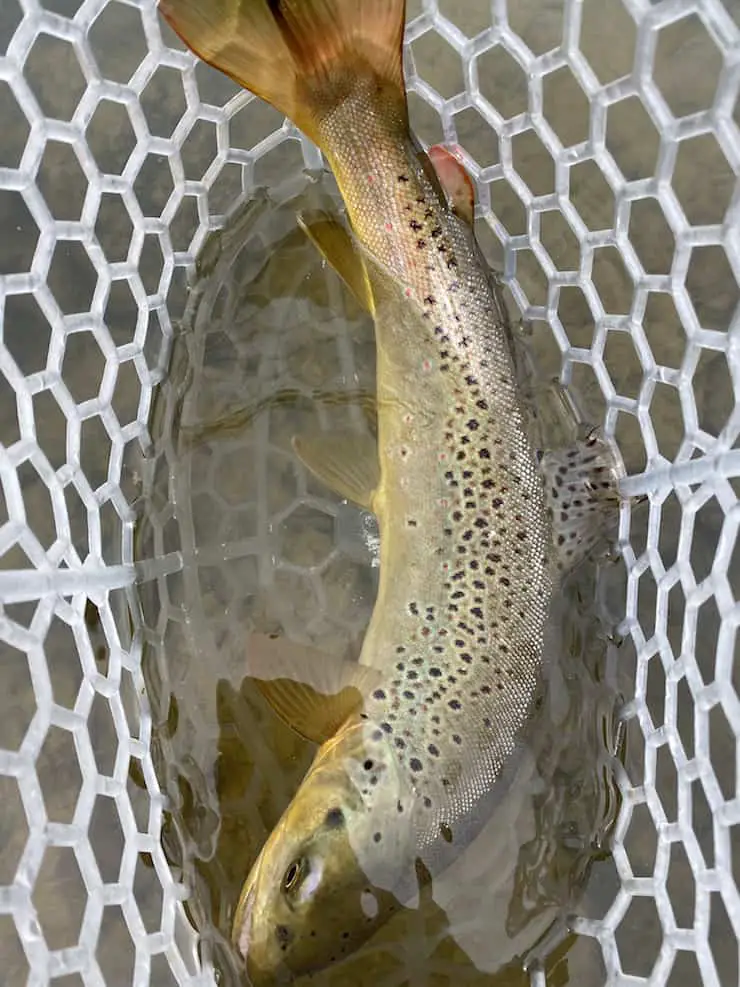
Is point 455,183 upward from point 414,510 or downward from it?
upward

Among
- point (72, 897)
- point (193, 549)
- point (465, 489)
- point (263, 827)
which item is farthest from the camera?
point (193, 549)

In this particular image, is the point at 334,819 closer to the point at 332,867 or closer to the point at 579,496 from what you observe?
the point at 332,867

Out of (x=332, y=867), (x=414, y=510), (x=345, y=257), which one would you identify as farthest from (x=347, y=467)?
(x=332, y=867)

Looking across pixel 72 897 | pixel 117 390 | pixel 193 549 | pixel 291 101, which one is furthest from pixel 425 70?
pixel 72 897

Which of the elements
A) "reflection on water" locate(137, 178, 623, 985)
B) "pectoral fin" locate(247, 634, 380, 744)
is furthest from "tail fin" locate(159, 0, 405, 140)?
Result: "pectoral fin" locate(247, 634, 380, 744)

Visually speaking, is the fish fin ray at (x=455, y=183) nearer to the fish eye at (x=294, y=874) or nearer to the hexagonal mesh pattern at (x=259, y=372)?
the hexagonal mesh pattern at (x=259, y=372)

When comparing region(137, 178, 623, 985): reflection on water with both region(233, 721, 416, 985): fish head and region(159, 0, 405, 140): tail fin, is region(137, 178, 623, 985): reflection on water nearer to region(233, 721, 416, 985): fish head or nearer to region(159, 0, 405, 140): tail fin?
region(233, 721, 416, 985): fish head

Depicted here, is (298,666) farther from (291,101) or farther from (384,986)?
(291,101)
